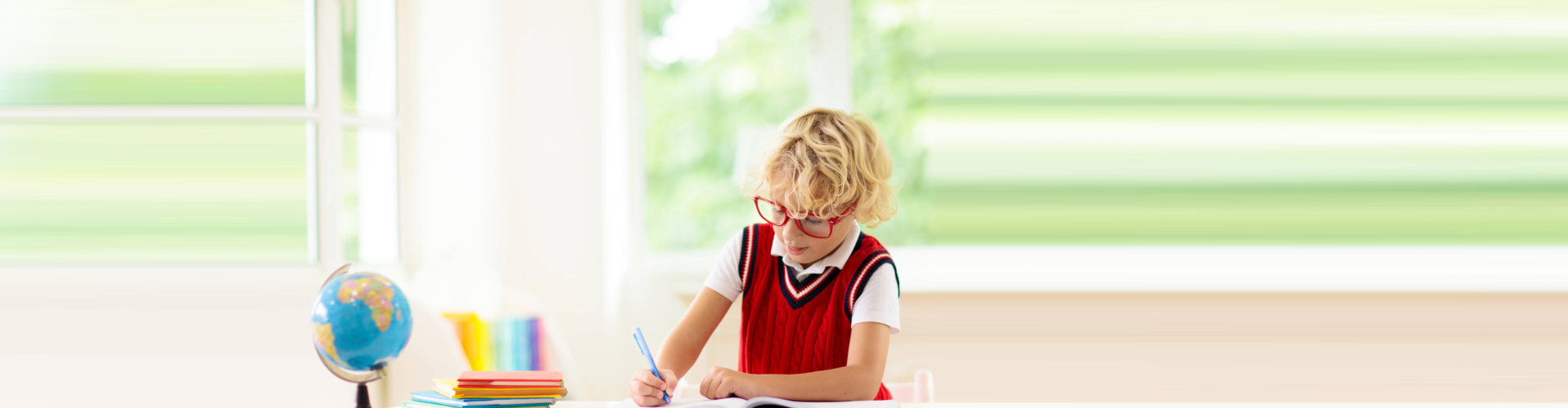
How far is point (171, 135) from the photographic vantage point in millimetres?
2355

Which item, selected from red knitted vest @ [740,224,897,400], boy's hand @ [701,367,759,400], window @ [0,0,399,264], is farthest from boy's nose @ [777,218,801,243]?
window @ [0,0,399,264]

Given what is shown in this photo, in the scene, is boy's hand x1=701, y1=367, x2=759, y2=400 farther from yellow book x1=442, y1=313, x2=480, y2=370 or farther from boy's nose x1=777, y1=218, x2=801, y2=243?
yellow book x1=442, y1=313, x2=480, y2=370

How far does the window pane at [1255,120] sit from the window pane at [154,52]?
1.81 m

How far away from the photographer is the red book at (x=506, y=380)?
52.6 inches

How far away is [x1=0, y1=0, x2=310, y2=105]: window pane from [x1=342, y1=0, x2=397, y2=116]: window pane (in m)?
0.13

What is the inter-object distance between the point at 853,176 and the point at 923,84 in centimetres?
194

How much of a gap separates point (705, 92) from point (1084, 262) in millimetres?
1222

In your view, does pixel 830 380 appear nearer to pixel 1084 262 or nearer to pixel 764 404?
pixel 764 404

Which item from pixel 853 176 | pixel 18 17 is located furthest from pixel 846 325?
pixel 18 17

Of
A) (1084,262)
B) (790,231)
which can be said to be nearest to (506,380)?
(790,231)

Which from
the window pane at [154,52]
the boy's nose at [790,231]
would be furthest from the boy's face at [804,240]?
the window pane at [154,52]

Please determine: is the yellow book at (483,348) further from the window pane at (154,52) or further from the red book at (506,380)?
the red book at (506,380)

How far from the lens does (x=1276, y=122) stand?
3.31m

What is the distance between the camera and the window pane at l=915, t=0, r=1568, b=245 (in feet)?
10.7
